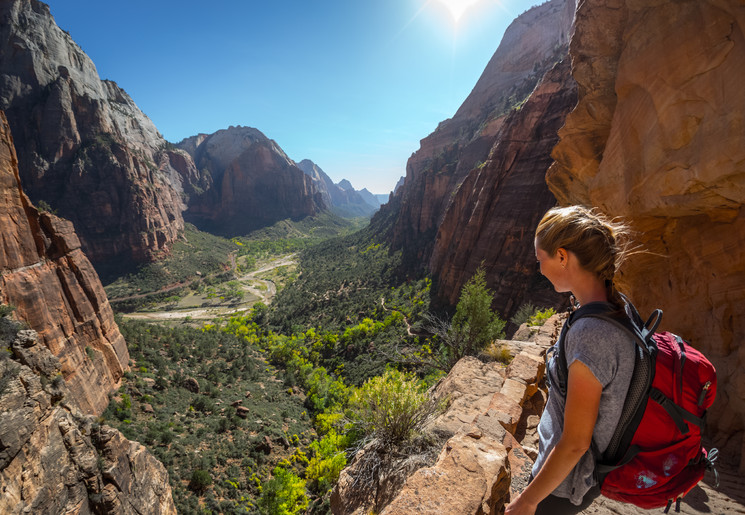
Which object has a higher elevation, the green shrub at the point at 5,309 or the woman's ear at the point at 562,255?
the woman's ear at the point at 562,255

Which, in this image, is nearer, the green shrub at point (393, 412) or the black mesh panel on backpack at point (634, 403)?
the black mesh panel on backpack at point (634, 403)

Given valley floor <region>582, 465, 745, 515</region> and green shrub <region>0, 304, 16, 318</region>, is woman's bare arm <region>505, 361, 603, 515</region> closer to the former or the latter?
valley floor <region>582, 465, 745, 515</region>

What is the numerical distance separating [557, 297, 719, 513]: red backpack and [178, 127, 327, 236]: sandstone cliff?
396 ft

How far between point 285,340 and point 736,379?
3551cm

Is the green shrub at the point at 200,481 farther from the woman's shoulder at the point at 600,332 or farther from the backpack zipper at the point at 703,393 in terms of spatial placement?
the backpack zipper at the point at 703,393

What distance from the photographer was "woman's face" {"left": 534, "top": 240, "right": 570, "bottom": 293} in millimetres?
1606

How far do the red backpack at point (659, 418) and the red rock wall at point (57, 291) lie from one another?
19.4 m

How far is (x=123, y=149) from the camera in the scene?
6006cm

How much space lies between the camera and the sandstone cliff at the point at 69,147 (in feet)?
176

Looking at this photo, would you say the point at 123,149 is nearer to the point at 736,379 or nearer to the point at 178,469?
the point at 178,469

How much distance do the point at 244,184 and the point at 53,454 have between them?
12838 cm

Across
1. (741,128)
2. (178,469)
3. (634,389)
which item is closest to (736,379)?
(741,128)

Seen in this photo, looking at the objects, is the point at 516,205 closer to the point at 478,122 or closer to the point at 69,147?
the point at 478,122

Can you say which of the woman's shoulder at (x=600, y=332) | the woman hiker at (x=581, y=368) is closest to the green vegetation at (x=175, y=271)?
the woman hiker at (x=581, y=368)
